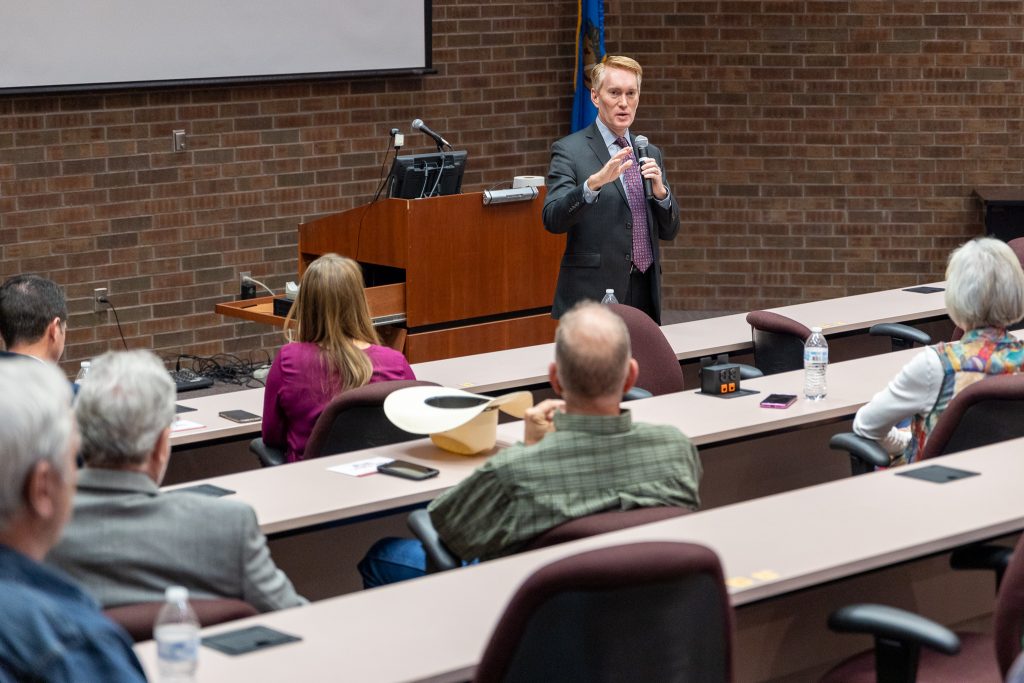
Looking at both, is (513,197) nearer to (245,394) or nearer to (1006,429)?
(245,394)

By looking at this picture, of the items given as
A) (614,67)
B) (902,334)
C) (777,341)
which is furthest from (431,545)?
(902,334)

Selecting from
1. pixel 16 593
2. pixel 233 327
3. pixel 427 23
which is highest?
pixel 427 23

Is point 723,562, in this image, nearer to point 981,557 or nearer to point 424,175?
point 981,557

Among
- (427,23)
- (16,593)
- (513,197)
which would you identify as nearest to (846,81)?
(427,23)

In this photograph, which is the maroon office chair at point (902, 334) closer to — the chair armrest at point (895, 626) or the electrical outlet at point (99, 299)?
the chair armrest at point (895, 626)

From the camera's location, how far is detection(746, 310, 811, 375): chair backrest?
5340 millimetres

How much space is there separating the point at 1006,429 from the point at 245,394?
99.3 inches

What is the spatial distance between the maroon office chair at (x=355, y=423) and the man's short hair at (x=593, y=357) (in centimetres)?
103

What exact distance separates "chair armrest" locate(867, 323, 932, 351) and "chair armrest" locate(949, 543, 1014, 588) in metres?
2.59

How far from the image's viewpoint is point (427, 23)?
8.64 m

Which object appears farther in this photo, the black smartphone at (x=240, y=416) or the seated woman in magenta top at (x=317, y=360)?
the black smartphone at (x=240, y=416)

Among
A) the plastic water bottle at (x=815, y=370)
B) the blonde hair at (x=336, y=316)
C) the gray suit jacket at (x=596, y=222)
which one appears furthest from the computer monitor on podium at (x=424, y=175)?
the plastic water bottle at (x=815, y=370)

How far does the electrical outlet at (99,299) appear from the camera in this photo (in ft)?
25.3

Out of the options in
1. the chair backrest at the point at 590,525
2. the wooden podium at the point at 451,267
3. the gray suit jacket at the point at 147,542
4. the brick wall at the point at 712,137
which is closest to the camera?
the gray suit jacket at the point at 147,542
